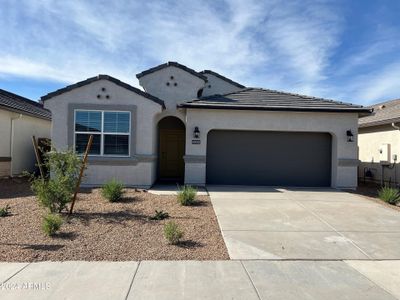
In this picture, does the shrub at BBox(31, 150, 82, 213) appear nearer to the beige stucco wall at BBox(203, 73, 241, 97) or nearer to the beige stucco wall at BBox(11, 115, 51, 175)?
the beige stucco wall at BBox(11, 115, 51, 175)

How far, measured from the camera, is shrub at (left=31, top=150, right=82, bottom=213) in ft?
27.8

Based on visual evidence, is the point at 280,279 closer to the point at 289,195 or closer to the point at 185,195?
the point at 185,195

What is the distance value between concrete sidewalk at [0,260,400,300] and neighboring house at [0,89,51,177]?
1212 centimetres

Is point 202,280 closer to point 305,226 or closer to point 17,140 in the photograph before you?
point 305,226

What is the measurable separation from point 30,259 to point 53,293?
159 cm

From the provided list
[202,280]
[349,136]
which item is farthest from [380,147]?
[202,280]

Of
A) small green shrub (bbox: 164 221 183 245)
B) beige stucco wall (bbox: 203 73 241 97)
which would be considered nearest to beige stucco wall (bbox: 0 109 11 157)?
beige stucco wall (bbox: 203 73 241 97)

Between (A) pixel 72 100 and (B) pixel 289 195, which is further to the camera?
(A) pixel 72 100

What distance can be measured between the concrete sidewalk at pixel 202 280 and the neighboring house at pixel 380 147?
36.1ft

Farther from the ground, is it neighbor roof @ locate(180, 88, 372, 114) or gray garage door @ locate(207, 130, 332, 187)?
neighbor roof @ locate(180, 88, 372, 114)

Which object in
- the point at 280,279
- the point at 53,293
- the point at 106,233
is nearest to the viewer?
the point at 53,293

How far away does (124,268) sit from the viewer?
18.3 feet

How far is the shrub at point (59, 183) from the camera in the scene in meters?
8.48

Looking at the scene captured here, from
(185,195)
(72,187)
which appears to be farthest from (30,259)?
(185,195)
